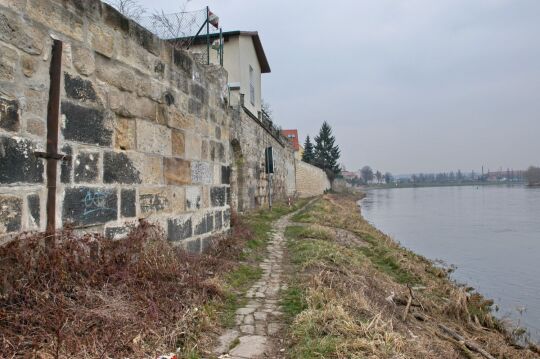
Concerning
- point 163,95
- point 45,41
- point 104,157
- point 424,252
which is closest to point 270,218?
point 424,252

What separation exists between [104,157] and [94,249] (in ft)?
2.86

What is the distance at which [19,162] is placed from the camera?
10.3 feet

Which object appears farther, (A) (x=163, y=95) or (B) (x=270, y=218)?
(B) (x=270, y=218)

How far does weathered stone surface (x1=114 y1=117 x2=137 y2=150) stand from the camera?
14.1 feet

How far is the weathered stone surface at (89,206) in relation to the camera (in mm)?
3598

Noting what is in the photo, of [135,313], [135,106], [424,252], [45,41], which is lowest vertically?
[424,252]

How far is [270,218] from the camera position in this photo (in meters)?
13.6

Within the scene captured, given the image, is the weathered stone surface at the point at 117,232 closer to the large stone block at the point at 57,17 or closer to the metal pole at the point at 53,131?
the metal pole at the point at 53,131

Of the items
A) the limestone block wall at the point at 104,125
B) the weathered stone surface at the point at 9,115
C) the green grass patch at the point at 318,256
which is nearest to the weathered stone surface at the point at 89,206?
the limestone block wall at the point at 104,125

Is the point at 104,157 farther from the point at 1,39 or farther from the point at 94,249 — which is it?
the point at 1,39

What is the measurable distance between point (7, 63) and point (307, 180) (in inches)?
1236

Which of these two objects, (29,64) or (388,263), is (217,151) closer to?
(29,64)

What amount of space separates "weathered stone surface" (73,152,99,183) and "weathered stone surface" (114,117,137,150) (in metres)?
0.39

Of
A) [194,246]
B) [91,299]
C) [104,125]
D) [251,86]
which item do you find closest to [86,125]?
[104,125]
